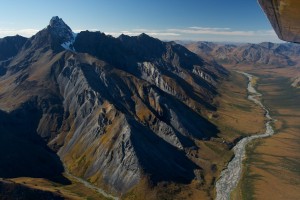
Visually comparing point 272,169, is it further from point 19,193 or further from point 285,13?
point 285,13

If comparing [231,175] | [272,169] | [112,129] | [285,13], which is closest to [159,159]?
[112,129]

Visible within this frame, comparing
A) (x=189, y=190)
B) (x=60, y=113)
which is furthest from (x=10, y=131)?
(x=189, y=190)

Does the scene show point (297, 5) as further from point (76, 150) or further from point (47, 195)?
point (76, 150)

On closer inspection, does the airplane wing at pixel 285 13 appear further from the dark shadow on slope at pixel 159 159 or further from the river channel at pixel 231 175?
the dark shadow on slope at pixel 159 159

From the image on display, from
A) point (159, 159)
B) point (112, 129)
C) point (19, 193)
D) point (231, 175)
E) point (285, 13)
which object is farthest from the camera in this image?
point (112, 129)

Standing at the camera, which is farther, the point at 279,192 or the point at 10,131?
the point at 10,131

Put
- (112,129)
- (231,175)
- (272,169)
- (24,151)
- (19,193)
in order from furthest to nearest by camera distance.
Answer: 1. (112,129)
2. (272,169)
3. (24,151)
4. (231,175)
5. (19,193)

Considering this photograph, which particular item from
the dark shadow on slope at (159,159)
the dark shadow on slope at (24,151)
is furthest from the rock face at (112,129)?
the dark shadow on slope at (24,151)
